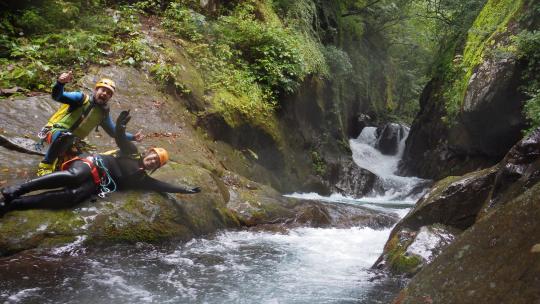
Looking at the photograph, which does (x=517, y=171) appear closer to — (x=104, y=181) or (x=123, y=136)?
(x=123, y=136)

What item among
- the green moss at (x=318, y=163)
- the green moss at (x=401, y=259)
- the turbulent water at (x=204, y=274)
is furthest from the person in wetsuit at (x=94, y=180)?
the green moss at (x=318, y=163)

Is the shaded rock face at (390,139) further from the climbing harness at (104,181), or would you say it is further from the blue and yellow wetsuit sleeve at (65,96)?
the blue and yellow wetsuit sleeve at (65,96)

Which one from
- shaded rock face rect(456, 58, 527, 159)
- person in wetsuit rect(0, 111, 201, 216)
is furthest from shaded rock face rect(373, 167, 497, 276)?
shaded rock face rect(456, 58, 527, 159)

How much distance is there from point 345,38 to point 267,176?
42.0 ft

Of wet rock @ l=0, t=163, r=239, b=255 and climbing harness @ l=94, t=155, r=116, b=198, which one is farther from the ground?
climbing harness @ l=94, t=155, r=116, b=198

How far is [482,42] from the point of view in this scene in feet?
39.5

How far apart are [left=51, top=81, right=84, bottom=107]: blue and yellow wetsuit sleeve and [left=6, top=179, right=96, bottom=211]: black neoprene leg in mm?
1042

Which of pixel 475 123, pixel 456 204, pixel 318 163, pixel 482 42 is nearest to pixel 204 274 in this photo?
pixel 456 204

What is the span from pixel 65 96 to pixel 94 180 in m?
1.13

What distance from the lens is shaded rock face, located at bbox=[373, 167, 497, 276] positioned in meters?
5.88

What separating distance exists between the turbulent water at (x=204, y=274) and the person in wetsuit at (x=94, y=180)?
0.68 metres

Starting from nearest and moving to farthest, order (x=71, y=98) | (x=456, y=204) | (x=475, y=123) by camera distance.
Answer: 1. (x=71, y=98)
2. (x=456, y=204)
3. (x=475, y=123)

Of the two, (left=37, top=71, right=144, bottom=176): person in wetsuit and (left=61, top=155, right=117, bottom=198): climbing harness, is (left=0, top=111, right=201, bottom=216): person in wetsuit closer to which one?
(left=61, top=155, right=117, bottom=198): climbing harness

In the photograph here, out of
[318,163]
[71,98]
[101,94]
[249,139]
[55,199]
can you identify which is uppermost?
[101,94]
